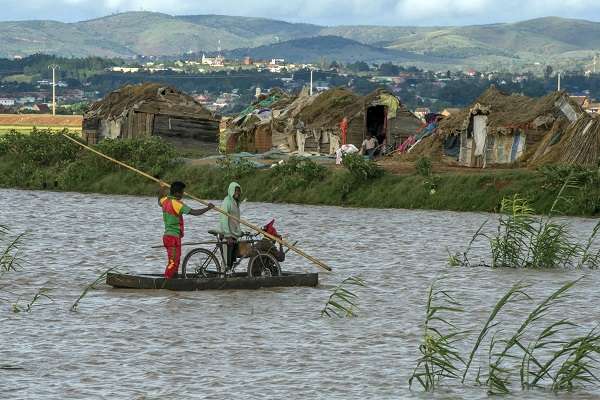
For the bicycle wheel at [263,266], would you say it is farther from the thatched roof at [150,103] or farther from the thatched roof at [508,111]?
the thatched roof at [150,103]

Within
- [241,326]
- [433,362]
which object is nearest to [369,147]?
[241,326]

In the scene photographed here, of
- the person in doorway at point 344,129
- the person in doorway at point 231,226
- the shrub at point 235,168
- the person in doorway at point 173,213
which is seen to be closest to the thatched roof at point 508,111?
the person in doorway at point 344,129

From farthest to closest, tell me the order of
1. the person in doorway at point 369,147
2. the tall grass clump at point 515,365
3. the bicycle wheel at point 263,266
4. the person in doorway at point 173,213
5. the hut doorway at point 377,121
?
1. the hut doorway at point 377,121
2. the person in doorway at point 369,147
3. the bicycle wheel at point 263,266
4. the person in doorway at point 173,213
5. the tall grass clump at point 515,365

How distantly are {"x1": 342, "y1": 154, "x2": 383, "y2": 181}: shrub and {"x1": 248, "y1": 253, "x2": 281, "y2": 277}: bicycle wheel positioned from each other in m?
20.3

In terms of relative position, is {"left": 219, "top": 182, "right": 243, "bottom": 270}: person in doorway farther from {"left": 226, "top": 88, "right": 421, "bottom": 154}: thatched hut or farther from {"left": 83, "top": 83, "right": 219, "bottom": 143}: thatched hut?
{"left": 83, "top": 83, "right": 219, "bottom": 143}: thatched hut

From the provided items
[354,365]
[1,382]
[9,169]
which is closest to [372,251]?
→ [354,365]

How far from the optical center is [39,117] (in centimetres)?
11038

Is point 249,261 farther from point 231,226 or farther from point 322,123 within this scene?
point 322,123

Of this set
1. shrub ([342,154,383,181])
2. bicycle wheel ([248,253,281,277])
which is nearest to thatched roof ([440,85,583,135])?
shrub ([342,154,383,181])

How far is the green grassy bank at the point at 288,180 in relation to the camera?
38625mm

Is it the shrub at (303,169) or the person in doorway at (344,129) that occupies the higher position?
the person in doorway at (344,129)

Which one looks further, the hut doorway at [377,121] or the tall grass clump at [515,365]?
the hut doorway at [377,121]

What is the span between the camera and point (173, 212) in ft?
67.5

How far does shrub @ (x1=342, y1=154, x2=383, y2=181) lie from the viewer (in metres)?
42.0
